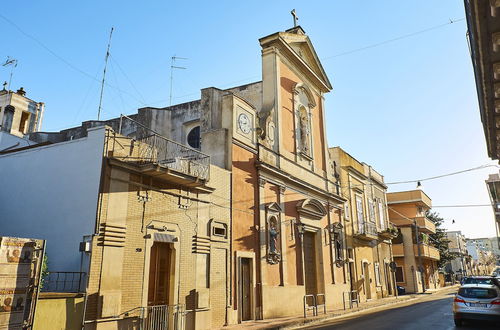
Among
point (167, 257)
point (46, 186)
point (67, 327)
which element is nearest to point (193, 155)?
point (167, 257)

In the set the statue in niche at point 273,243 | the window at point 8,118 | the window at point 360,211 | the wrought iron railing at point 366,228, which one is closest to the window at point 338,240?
the wrought iron railing at point 366,228

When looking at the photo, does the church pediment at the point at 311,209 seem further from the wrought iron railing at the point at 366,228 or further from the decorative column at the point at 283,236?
the wrought iron railing at the point at 366,228

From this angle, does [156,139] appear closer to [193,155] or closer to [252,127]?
[193,155]

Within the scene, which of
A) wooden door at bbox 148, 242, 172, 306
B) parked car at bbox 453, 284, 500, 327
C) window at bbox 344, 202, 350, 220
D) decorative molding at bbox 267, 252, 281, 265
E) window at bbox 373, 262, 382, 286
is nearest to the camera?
wooden door at bbox 148, 242, 172, 306

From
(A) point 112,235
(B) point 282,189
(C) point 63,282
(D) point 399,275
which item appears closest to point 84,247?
(A) point 112,235

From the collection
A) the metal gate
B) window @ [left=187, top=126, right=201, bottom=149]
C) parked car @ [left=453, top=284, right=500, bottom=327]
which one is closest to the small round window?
window @ [left=187, top=126, right=201, bottom=149]

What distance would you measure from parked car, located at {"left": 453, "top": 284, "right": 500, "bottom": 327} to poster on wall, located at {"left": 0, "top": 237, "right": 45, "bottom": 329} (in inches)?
495

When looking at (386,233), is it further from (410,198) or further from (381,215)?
(410,198)

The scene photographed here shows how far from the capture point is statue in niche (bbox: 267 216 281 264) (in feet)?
54.7

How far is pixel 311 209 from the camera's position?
20.8 metres

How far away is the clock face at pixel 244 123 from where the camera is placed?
16.4 m

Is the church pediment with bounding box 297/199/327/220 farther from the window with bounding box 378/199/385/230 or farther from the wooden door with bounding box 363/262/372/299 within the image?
the window with bounding box 378/199/385/230

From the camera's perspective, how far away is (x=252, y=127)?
56.3 ft

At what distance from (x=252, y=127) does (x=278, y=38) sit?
5855mm
